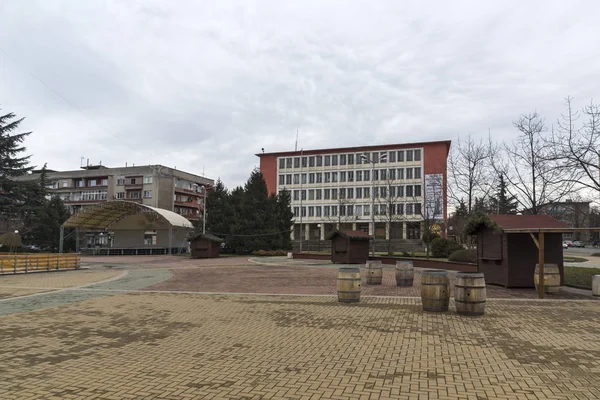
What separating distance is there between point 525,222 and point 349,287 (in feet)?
24.5

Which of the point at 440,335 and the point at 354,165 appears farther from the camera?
the point at 354,165

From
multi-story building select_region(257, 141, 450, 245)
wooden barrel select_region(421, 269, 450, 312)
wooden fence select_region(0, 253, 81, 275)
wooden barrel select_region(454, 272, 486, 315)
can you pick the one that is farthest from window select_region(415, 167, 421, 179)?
wooden barrel select_region(454, 272, 486, 315)

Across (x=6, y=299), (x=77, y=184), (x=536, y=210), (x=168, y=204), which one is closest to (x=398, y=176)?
(x=168, y=204)

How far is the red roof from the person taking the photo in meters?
14.2

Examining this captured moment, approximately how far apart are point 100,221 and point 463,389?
5767cm

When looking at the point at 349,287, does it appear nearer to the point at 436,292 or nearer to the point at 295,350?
the point at 436,292

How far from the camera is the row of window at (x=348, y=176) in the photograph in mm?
75938

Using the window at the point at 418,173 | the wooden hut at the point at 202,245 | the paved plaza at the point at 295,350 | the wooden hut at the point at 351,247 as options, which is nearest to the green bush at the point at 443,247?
the wooden hut at the point at 351,247

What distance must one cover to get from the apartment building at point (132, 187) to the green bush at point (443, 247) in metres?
53.2

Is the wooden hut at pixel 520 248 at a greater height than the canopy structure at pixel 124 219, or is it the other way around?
the canopy structure at pixel 124 219

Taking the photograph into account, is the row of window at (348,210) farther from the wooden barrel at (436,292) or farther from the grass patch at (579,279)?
the wooden barrel at (436,292)

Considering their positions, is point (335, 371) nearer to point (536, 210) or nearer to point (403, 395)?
point (403, 395)

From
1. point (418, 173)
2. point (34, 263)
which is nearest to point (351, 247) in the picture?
point (34, 263)

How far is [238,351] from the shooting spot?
6.53 metres
